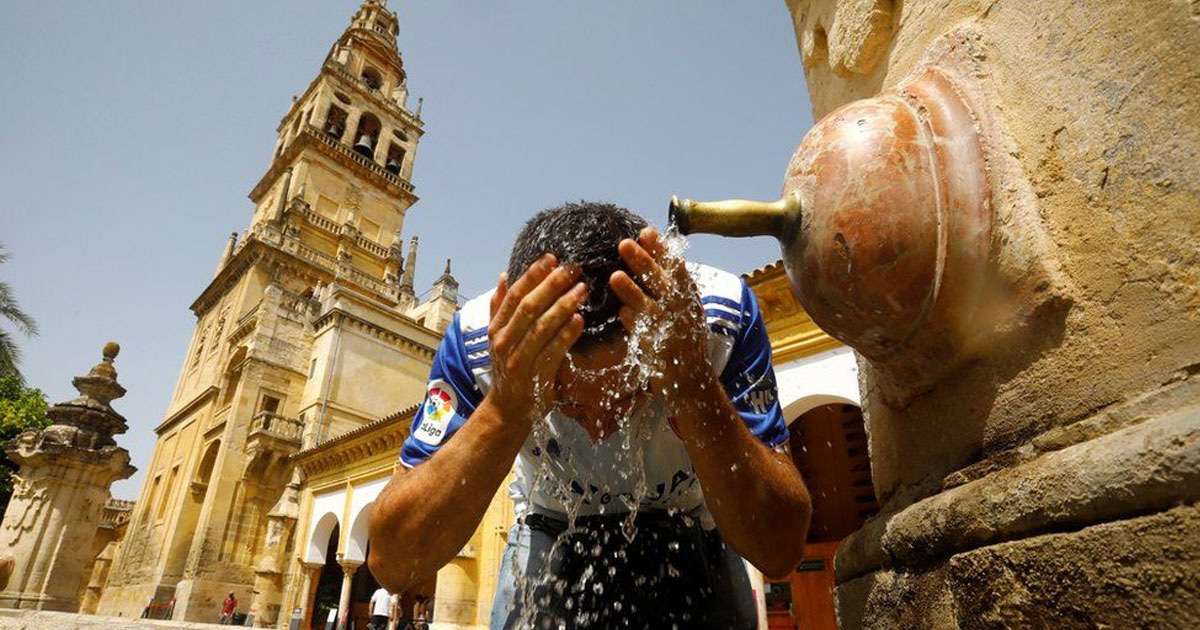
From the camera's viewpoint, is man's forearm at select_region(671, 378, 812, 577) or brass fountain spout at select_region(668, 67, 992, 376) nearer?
brass fountain spout at select_region(668, 67, 992, 376)

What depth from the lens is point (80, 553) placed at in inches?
306

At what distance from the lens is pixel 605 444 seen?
192 cm

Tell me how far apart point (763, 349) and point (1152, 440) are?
131 centimetres

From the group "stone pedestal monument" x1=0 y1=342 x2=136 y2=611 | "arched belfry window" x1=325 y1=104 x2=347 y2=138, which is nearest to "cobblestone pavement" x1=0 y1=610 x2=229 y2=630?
"stone pedestal monument" x1=0 y1=342 x2=136 y2=611

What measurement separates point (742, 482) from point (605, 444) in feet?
1.55

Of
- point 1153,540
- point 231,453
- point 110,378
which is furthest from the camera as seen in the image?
point 231,453

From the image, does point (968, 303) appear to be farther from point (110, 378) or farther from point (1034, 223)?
point (110, 378)

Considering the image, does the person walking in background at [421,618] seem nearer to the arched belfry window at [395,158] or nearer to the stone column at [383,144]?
the stone column at [383,144]

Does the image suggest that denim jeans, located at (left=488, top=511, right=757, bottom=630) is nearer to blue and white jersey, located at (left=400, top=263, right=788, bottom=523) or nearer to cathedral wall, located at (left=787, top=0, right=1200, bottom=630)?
blue and white jersey, located at (left=400, top=263, right=788, bottom=523)

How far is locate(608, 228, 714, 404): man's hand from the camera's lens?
1.43m

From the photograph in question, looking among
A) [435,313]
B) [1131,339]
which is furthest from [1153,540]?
[435,313]

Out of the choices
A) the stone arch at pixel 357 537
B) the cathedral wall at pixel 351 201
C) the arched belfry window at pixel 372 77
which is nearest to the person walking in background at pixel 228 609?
the stone arch at pixel 357 537

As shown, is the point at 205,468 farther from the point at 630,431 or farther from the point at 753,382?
the point at 753,382

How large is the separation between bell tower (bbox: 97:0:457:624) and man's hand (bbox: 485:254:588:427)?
18.7 m
